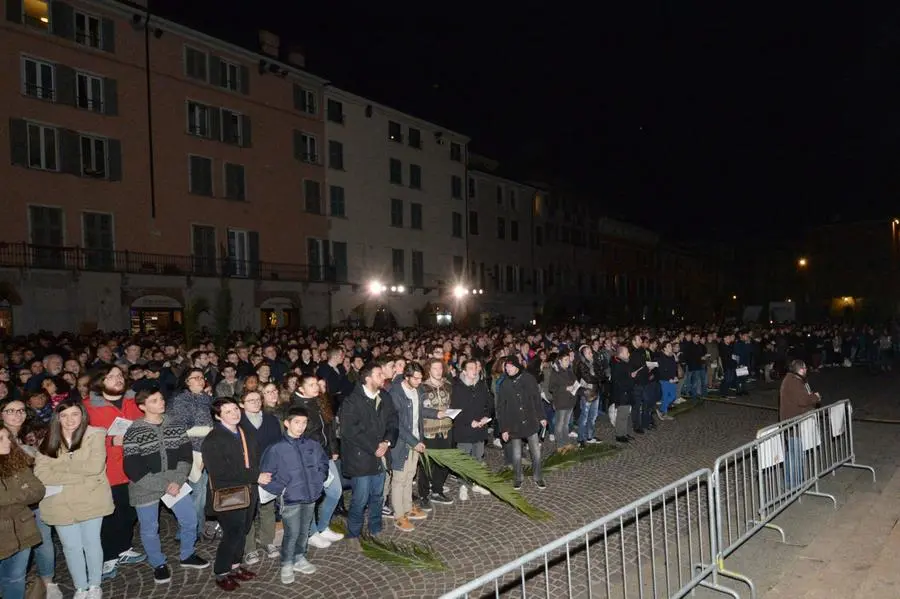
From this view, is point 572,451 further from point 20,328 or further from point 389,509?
point 20,328

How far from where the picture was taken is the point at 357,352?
14.0 m

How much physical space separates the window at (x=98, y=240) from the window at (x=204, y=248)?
3.64 meters

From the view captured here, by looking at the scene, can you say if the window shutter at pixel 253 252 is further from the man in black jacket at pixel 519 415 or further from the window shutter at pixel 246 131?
the man in black jacket at pixel 519 415

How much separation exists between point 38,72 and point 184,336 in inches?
527

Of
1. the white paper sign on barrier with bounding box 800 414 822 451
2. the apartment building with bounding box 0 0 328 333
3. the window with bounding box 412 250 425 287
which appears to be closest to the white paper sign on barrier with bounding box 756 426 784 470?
the white paper sign on barrier with bounding box 800 414 822 451

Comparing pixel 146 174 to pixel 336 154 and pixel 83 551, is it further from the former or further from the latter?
pixel 83 551

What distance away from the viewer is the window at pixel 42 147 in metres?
23.4

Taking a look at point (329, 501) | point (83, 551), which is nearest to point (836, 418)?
point (329, 501)

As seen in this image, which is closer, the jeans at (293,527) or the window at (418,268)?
the jeans at (293,527)

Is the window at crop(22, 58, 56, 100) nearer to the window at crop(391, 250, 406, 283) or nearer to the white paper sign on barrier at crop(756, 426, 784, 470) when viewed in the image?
the window at crop(391, 250, 406, 283)

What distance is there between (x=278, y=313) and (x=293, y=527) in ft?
88.5

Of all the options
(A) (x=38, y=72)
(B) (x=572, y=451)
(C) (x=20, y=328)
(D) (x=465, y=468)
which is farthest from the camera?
(A) (x=38, y=72)

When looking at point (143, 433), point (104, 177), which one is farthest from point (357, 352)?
point (104, 177)

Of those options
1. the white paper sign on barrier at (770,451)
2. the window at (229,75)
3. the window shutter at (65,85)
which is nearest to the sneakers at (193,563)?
the white paper sign on barrier at (770,451)
